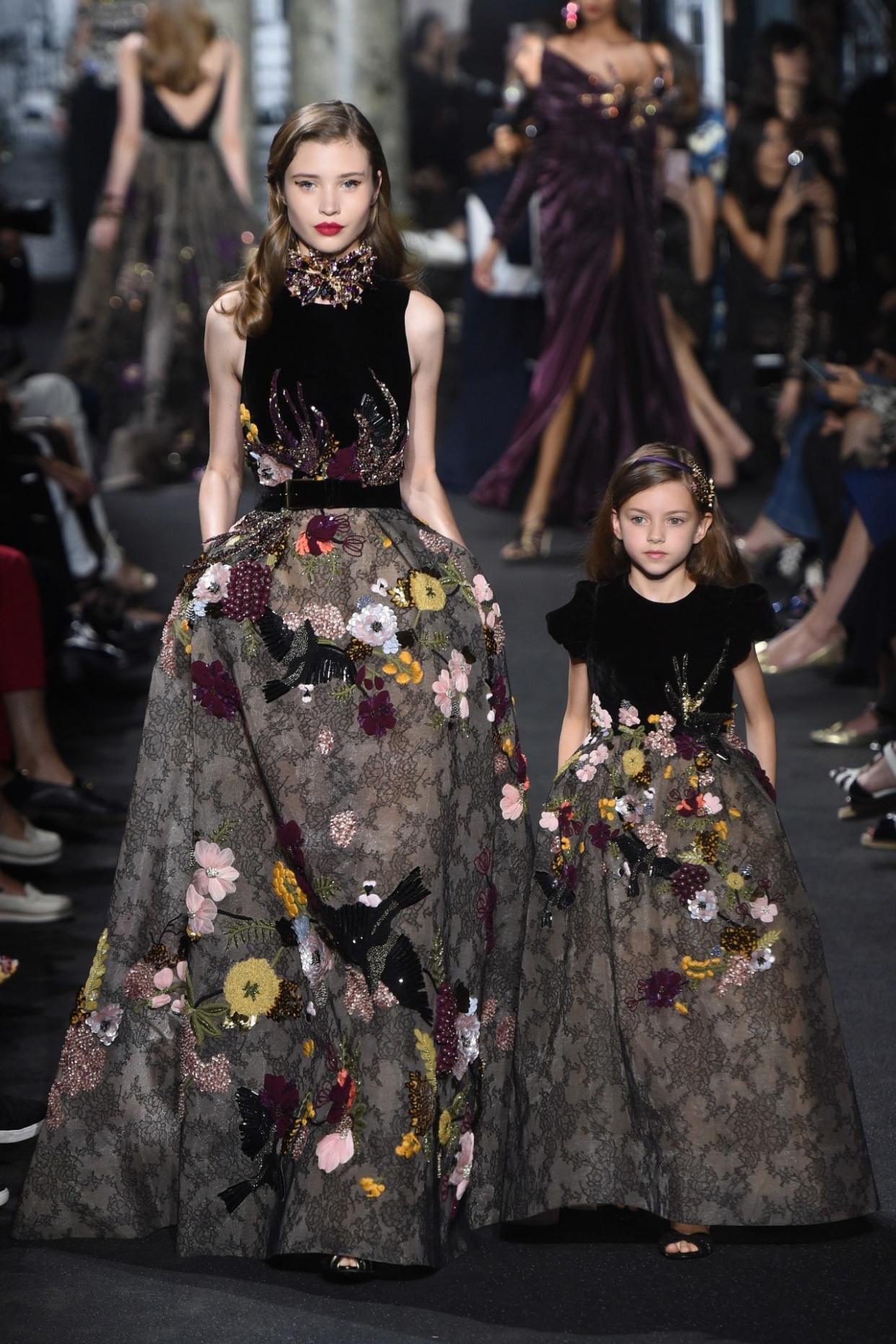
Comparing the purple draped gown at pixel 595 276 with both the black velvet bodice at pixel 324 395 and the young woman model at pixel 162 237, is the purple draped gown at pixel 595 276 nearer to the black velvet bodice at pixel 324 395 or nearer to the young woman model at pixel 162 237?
the young woman model at pixel 162 237

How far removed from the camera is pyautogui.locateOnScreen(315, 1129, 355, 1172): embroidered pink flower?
2.57 meters

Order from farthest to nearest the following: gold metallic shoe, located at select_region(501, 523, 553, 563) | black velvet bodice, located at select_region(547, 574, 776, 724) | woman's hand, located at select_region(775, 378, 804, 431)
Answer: woman's hand, located at select_region(775, 378, 804, 431)
gold metallic shoe, located at select_region(501, 523, 553, 563)
black velvet bodice, located at select_region(547, 574, 776, 724)

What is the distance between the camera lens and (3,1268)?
268cm

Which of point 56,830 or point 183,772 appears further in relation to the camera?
point 56,830

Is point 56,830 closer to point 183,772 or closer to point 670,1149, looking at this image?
point 183,772

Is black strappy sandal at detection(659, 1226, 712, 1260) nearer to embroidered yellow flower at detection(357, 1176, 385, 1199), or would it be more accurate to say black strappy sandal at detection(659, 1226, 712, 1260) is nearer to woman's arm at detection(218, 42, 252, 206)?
embroidered yellow flower at detection(357, 1176, 385, 1199)

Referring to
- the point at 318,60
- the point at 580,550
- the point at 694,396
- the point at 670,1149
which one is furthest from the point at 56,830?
the point at 318,60

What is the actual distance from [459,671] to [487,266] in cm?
467

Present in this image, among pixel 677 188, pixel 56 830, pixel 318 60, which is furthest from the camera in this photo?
pixel 318 60

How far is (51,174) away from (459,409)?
4282mm

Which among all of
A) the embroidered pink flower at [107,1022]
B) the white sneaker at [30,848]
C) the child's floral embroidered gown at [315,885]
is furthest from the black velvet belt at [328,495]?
the white sneaker at [30,848]

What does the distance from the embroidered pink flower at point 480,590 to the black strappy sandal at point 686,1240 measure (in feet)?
2.76

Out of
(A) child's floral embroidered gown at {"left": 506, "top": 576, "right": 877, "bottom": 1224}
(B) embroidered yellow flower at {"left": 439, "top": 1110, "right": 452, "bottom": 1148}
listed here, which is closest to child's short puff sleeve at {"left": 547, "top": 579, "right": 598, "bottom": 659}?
(A) child's floral embroidered gown at {"left": 506, "top": 576, "right": 877, "bottom": 1224}

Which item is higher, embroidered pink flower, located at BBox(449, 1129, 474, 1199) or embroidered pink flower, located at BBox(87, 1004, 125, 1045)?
embroidered pink flower, located at BBox(87, 1004, 125, 1045)
